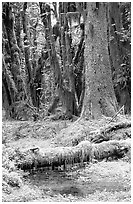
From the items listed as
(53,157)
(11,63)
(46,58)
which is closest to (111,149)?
(53,157)

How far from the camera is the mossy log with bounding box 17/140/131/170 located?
25.6 feet

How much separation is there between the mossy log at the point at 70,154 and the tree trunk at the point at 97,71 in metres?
2.64

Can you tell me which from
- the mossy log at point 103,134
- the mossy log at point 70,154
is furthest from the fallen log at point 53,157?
the mossy log at point 103,134

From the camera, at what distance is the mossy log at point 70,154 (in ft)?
25.6

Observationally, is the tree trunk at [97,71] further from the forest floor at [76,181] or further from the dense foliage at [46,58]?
the forest floor at [76,181]

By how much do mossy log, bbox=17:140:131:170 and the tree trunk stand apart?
8.66ft

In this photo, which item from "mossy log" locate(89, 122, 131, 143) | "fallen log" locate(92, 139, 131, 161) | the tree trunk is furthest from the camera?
the tree trunk

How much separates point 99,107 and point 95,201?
225 inches

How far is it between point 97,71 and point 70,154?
413 cm

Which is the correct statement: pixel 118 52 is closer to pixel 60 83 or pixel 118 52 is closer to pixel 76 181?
pixel 60 83

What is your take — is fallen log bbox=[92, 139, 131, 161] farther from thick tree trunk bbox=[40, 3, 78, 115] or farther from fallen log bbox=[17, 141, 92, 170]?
thick tree trunk bbox=[40, 3, 78, 115]

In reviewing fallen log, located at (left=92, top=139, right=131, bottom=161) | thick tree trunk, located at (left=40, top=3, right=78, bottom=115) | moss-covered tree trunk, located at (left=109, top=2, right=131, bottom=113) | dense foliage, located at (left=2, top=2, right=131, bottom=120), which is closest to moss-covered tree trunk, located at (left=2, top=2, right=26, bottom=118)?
dense foliage, located at (left=2, top=2, right=131, bottom=120)

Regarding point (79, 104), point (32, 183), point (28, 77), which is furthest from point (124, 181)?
point (28, 77)

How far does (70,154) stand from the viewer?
26.8 feet
